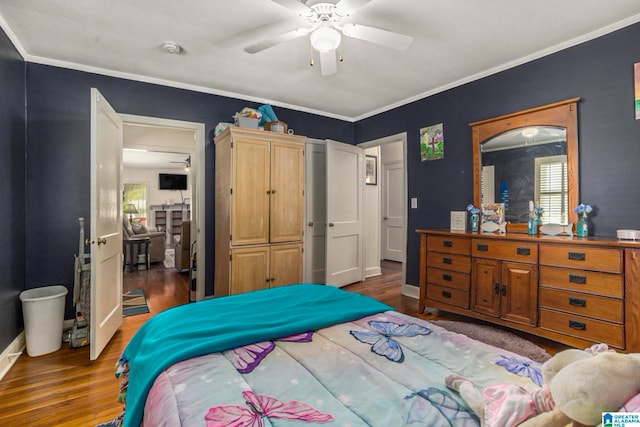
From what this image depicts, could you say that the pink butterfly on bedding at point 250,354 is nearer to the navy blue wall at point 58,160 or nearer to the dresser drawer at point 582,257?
the dresser drawer at point 582,257

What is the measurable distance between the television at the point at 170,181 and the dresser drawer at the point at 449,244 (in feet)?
28.2

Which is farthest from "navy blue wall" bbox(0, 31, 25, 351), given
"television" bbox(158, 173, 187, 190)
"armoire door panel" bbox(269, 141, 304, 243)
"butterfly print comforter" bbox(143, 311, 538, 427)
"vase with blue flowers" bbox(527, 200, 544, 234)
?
"television" bbox(158, 173, 187, 190)

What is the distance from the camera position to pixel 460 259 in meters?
3.00

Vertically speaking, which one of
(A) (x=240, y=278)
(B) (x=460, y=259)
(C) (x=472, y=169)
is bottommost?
(A) (x=240, y=278)

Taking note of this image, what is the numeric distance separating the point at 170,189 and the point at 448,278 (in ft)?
29.6

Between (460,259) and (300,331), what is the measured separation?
7.15 ft

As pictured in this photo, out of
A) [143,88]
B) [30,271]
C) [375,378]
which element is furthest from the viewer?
[143,88]

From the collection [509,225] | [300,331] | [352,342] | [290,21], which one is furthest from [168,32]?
[509,225]

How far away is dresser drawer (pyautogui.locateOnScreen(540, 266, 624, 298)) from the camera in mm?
2098

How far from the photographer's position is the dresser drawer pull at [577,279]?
223 cm

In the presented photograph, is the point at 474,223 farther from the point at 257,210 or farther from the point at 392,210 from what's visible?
the point at 392,210

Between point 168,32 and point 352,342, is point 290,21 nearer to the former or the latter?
point 168,32

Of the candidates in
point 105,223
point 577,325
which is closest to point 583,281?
point 577,325

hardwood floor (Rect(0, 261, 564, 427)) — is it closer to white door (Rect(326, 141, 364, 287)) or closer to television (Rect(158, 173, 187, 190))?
white door (Rect(326, 141, 364, 287))
